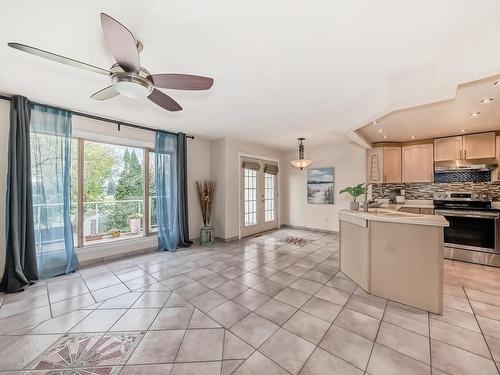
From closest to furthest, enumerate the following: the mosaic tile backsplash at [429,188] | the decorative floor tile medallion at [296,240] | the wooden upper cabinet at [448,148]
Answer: the mosaic tile backsplash at [429,188] → the wooden upper cabinet at [448,148] → the decorative floor tile medallion at [296,240]

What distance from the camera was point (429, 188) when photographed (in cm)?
501

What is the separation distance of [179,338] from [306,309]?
133 centimetres

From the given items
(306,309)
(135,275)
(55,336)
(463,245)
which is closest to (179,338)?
(55,336)

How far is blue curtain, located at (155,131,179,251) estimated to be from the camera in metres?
4.48

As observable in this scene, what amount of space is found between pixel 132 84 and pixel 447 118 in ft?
15.0

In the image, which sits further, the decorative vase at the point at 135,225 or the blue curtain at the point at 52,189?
the decorative vase at the point at 135,225


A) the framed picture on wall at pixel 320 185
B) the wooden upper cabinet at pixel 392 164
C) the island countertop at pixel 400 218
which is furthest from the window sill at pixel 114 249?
the wooden upper cabinet at pixel 392 164

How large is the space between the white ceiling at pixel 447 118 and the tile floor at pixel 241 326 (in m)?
2.47

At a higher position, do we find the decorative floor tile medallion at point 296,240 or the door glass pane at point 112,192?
the door glass pane at point 112,192

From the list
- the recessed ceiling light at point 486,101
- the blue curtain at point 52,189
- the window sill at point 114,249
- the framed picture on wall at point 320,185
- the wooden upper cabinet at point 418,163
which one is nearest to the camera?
the recessed ceiling light at point 486,101

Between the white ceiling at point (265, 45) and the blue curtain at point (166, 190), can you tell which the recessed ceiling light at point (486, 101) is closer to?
the white ceiling at point (265, 45)

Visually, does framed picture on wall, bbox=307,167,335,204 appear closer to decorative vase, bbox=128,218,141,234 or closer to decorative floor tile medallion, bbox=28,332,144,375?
decorative vase, bbox=128,218,141,234

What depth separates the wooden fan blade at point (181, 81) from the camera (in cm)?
181

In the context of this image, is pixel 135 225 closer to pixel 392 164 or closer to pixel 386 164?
pixel 386 164
